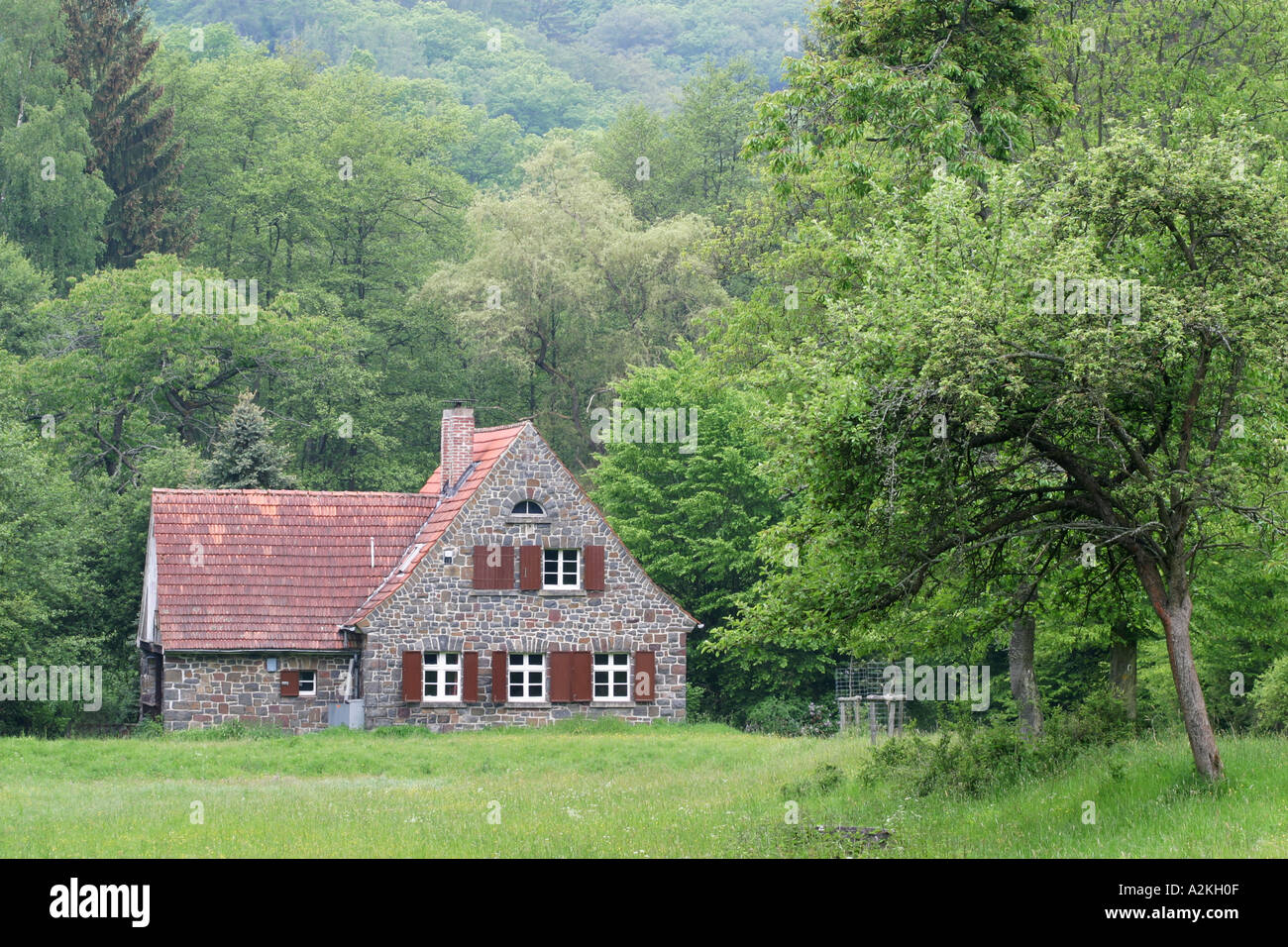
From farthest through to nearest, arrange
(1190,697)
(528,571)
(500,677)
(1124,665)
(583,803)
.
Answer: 1. (528,571)
2. (500,677)
3. (1124,665)
4. (583,803)
5. (1190,697)

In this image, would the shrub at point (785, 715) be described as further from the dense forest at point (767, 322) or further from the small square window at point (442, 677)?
the small square window at point (442, 677)

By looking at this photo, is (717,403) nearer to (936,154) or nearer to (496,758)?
(496,758)

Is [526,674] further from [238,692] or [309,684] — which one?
[238,692]

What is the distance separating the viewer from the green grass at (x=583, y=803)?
14930 millimetres

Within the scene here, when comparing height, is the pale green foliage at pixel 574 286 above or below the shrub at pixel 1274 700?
above

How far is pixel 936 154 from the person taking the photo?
2094 centimetres

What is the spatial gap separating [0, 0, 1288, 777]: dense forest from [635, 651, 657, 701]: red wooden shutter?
274 cm

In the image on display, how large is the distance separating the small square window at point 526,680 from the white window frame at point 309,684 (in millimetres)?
4301

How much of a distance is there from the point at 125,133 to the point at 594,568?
3029cm

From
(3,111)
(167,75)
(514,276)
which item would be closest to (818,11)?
(514,276)

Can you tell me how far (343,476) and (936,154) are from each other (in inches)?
1375

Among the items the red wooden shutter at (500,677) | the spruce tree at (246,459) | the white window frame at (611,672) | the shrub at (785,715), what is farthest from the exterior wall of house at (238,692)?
the shrub at (785,715)

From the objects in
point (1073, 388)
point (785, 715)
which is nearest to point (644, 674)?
point (785, 715)

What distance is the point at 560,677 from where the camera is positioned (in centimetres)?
3422
